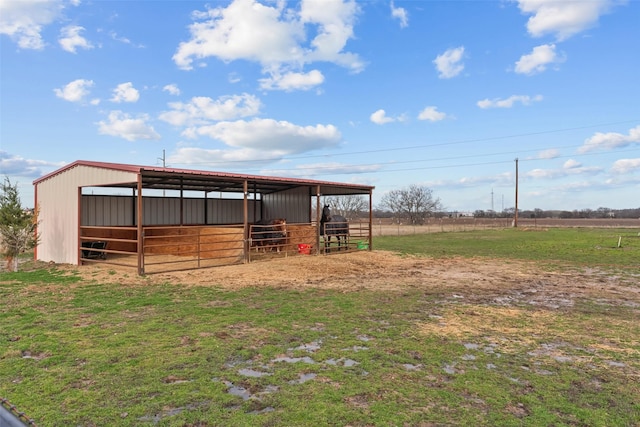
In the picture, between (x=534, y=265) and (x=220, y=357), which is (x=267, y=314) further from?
(x=534, y=265)

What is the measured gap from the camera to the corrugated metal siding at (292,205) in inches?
655

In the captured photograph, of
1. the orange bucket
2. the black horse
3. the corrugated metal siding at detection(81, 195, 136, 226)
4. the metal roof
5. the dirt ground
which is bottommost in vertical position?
the dirt ground

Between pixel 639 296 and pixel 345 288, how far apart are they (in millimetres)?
5516

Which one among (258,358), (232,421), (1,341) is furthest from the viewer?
(1,341)

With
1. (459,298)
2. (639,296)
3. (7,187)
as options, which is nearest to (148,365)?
(459,298)

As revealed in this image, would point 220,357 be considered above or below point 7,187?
below

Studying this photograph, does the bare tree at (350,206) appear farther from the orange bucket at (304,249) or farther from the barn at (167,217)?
the orange bucket at (304,249)

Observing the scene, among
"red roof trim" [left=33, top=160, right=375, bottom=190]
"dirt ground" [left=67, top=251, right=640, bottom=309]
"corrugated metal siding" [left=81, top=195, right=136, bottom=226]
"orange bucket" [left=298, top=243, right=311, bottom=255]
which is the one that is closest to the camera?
"dirt ground" [left=67, top=251, right=640, bottom=309]

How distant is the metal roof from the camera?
1003 cm

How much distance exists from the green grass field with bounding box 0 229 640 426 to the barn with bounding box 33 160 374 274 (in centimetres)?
379

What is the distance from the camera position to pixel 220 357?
406 cm

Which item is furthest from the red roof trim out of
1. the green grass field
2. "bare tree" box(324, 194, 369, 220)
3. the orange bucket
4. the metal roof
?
"bare tree" box(324, 194, 369, 220)

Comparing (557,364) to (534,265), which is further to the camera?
(534,265)

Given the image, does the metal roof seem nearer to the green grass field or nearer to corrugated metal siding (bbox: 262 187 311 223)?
corrugated metal siding (bbox: 262 187 311 223)
